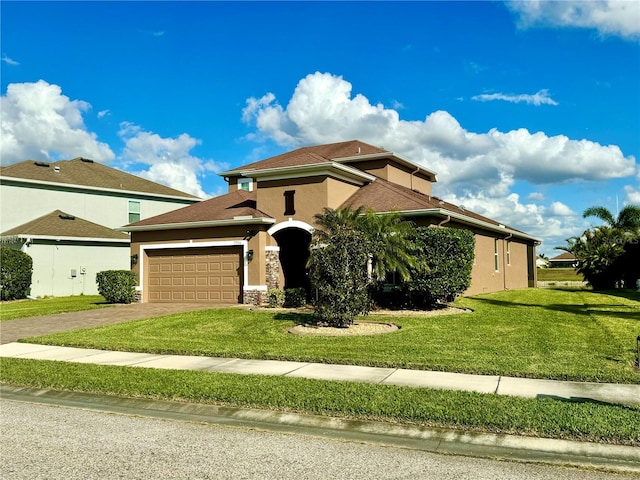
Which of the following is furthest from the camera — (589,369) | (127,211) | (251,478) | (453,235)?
(127,211)

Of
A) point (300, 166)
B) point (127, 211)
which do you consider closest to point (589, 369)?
point (300, 166)

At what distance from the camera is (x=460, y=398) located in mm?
6992

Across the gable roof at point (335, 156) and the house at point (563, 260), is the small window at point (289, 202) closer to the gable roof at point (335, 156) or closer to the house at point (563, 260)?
the gable roof at point (335, 156)

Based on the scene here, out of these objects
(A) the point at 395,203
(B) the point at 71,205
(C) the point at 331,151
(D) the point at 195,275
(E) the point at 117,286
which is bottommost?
(E) the point at 117,286

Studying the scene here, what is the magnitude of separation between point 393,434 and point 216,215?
17.9 metres

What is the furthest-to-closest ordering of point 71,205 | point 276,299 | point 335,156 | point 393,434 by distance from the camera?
point 71,205, point 335,156, point 276,299, point 393,434

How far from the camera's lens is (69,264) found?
2991cm

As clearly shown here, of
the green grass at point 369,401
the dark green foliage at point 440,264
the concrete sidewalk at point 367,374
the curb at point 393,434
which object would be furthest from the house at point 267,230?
the curb at point 393,434

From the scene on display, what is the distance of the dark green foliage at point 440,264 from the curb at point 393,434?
1025 centimetres

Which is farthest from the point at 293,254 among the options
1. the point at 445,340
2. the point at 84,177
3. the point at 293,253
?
the point at 84,177

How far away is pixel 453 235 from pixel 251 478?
12982 mm

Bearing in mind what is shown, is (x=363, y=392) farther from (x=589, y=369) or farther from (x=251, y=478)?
(x=589, y=369)

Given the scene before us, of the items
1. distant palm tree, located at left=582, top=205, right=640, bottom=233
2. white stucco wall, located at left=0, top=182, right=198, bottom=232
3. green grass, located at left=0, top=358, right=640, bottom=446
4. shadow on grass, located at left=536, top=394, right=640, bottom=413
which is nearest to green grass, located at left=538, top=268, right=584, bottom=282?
distant palm tree, located at left=582, top=205, right=640, bottom=233

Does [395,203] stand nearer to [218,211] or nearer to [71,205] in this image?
[218,211]
